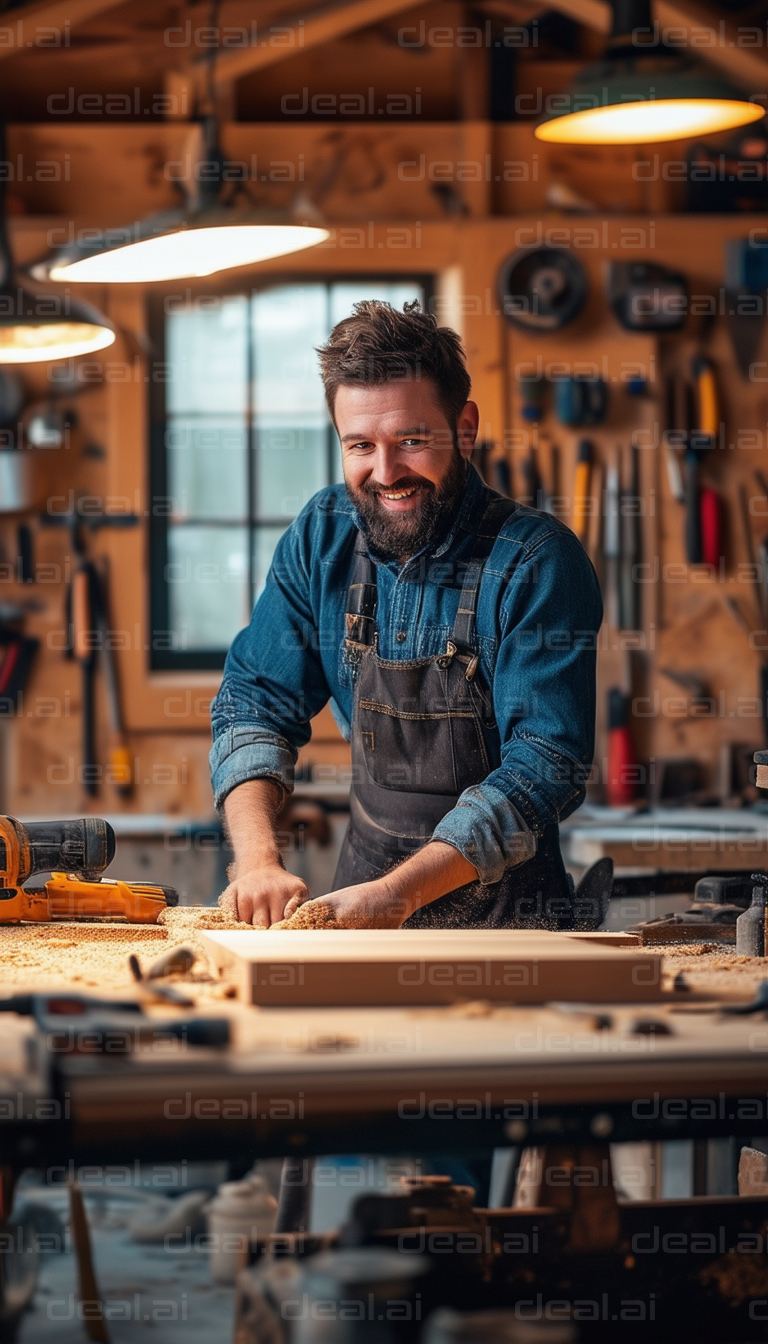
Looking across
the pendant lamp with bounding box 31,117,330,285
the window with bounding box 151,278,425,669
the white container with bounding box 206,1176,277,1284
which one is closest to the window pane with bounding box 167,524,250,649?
the window with bounding box 151,278,425,669

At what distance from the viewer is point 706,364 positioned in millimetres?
5453

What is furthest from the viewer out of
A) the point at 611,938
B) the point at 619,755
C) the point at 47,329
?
the point at 619,755

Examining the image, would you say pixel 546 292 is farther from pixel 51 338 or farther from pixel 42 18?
pixel 51 338

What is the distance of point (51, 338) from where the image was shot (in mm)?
3361

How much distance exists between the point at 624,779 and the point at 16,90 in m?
3.32

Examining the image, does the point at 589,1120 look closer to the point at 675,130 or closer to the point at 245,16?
the point at 675,130

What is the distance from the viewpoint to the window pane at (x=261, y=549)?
5.71 metres

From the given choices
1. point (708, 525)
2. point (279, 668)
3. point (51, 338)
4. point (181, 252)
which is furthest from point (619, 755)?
point (181, 252)

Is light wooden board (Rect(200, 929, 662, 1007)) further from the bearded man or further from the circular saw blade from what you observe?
the circular saw blade

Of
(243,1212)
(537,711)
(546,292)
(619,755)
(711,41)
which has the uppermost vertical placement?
(711,41)

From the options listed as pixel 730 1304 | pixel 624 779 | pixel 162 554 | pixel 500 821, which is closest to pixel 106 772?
pixel 162 554

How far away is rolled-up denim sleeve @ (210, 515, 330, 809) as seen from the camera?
2.95 meters

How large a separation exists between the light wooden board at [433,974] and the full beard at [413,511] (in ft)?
3.38

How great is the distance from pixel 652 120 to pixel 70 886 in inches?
91.7
